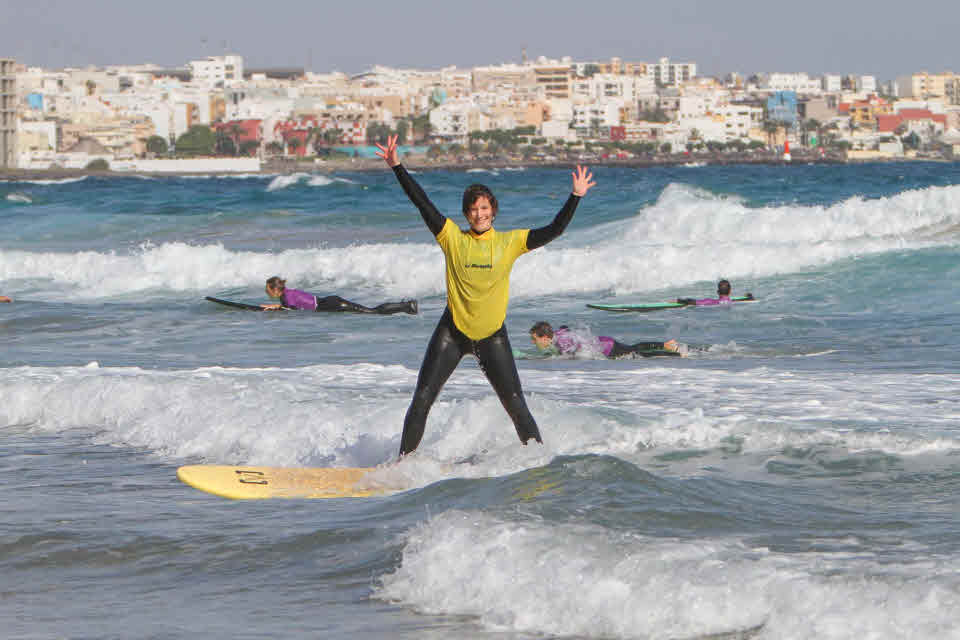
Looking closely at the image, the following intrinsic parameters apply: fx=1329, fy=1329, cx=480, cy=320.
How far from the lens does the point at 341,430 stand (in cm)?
979

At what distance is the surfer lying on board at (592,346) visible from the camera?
14.4 metres

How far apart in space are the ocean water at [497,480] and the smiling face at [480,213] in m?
1.45

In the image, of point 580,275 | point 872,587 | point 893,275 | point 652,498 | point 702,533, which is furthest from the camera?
point 580,275

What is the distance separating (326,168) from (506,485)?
501 feet

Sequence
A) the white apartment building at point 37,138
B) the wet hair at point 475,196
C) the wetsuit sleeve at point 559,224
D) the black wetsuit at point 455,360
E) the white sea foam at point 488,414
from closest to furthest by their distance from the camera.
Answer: the wetsuit sleeve at point 559,224 < the wet hair at point 475,196 < the black wetsuit at point 455,360 < the white sea foam at point 488,414 < the white apartment building at point 37,138

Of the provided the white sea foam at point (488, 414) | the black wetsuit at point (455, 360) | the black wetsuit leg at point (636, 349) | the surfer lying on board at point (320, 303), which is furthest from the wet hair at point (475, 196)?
the surfer lying on board at point (320, 303)

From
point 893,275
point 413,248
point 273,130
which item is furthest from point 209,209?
point 273,130

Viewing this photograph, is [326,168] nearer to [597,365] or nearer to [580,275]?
[580,275]

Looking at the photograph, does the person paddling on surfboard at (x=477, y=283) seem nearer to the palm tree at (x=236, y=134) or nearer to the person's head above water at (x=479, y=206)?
Result: the person's head above water at (x=479, y=206)

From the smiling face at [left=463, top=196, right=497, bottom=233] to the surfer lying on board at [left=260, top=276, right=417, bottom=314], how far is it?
1263 centimetres

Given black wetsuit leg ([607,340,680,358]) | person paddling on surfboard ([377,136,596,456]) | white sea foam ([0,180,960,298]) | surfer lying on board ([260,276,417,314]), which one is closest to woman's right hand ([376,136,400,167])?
person paddling on surfboard ([377,136,596,456])

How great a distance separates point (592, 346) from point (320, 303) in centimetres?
664

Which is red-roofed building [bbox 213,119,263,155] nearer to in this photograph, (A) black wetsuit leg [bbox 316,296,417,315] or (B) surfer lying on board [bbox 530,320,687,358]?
(A) black wetsuit leg [bbox 316,296,417,315]

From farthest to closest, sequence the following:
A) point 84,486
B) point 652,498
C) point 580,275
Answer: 1. point 580,275
2. point 84,486
3. point 652,498
